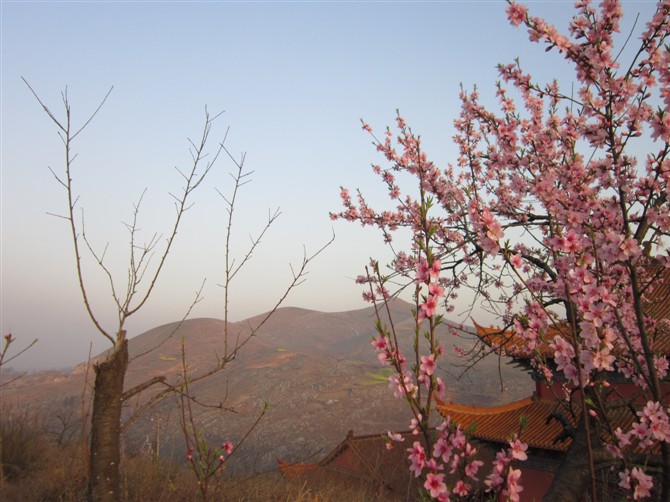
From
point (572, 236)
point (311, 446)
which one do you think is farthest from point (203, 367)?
point (572, 236)

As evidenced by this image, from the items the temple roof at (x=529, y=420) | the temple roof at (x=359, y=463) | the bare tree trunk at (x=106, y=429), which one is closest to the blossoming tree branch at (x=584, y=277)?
the bare tree trunk at (x=106, y=429)

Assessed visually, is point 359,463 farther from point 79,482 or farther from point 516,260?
point 516,260

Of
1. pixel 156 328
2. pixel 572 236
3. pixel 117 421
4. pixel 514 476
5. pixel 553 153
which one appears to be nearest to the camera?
pixel 514 476

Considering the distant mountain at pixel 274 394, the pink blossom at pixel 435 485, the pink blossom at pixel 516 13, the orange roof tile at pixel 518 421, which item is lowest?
the distant mountain at pixel 274 394

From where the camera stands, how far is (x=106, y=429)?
12.5ft

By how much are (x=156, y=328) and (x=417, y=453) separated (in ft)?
403

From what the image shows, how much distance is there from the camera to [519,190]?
5.60 meters

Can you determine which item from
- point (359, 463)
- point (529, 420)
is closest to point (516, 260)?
point (529, 420)

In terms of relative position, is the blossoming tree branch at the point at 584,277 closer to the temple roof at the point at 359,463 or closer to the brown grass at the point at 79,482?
the brown grass at the point at 79,482

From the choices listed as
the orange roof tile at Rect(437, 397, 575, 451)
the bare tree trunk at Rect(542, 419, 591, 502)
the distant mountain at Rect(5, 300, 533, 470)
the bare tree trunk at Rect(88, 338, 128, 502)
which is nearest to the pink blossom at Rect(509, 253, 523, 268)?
the bare tree trunk at Rect(88, 338, 128, 502)

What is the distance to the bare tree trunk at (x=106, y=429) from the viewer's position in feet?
12.0

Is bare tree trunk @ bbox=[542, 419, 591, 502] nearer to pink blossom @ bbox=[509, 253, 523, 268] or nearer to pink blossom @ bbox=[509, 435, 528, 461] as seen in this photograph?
pink blossom @ bbox=[509, 435, 528, 461]

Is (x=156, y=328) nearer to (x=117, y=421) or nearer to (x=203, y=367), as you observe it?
(x=203, y=367)

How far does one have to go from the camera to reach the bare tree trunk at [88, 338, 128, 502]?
3668 millimetres
